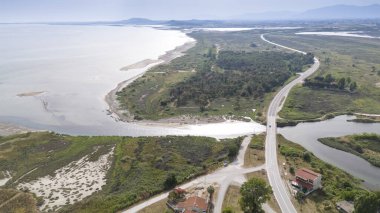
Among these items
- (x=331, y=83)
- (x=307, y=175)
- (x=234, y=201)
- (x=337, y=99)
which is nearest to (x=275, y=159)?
(x=307, y=175)

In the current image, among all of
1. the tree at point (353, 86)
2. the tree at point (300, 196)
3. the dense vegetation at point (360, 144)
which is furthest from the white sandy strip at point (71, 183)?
the tree at point (353, 86)

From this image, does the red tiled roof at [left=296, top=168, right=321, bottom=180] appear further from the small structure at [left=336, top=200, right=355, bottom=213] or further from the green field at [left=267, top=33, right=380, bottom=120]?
the green field at [left=267, top=33, right=380, bottom=120]

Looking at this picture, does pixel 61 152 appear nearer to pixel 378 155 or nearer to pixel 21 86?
pixel 378 155

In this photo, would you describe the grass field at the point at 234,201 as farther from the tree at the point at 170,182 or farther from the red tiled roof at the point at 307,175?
the tree at the point at 170,182

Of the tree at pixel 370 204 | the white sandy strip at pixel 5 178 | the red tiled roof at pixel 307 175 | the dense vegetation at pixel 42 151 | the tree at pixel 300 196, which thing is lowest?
the white sandy strip at pixel 5 178

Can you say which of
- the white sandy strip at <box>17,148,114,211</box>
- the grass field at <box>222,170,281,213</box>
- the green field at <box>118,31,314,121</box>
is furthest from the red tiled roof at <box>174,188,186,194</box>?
the green field at <box>118,31,314,121</box>

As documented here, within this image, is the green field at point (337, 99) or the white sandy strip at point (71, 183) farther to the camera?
the green field at point (337, 99)

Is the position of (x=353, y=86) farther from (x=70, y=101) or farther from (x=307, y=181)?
(x=70, y=101)
